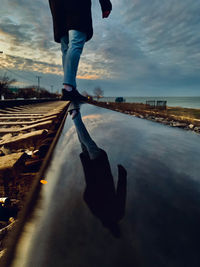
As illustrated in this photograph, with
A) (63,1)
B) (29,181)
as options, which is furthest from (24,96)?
(29,181)

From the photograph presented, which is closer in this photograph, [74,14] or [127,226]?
[127,226]

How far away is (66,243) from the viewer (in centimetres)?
24

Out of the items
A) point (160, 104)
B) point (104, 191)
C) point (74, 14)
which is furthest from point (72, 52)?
point (160, 104)

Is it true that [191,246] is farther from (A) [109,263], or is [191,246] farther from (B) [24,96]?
(B) [24,96]

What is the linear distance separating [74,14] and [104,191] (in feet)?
7.40

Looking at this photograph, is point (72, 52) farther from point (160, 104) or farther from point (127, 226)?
point (160, 104)

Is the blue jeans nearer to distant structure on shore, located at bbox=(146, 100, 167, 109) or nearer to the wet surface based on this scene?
the wet surface

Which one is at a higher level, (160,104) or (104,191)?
(160,104)

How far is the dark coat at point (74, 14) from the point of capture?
1.80 m

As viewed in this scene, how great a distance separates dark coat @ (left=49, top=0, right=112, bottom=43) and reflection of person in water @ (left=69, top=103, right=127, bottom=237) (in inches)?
78.5

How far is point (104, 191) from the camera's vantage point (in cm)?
36

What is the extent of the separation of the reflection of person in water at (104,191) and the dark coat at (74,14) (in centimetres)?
199

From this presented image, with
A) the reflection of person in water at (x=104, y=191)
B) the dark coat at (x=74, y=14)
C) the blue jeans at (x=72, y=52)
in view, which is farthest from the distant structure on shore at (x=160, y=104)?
the reflection of person in water at (x=104, y=191)

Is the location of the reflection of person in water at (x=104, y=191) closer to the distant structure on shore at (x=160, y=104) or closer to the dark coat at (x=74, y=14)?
the dark coat at (x=74, y=14)
